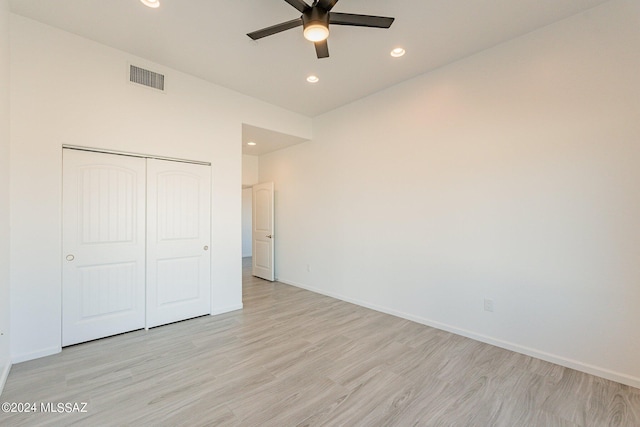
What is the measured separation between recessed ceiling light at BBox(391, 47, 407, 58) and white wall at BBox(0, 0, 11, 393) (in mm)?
3612

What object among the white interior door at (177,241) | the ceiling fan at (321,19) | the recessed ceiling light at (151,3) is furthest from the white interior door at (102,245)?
the ceiling fan at (321,19)

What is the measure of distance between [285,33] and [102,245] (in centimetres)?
311

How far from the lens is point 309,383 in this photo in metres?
2.31

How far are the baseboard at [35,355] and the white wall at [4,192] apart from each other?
0.12 meters

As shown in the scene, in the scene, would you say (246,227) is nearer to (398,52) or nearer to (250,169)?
(250,169)

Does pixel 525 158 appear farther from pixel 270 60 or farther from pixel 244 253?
pixel 244 253

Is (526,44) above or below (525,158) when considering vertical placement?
above

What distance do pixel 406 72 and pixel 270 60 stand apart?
1.78 meters

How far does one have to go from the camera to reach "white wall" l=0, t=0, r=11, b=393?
225cm

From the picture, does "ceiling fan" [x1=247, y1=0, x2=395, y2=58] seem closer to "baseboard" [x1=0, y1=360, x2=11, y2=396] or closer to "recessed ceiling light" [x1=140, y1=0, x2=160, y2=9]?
"recessed ceiling light" [x1=140, y1=0, x2=160, y2=9]

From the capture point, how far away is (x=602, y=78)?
2439mm

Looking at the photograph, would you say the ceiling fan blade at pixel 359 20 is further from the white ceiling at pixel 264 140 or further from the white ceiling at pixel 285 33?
the white ceiling at pixel 264 140

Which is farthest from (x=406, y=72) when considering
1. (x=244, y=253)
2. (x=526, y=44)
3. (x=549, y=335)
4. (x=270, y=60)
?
(x=244, y=253)

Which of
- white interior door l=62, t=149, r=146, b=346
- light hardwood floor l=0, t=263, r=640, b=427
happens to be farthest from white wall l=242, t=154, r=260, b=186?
light hardwood floor l=0, t=263, r=640, b=427
